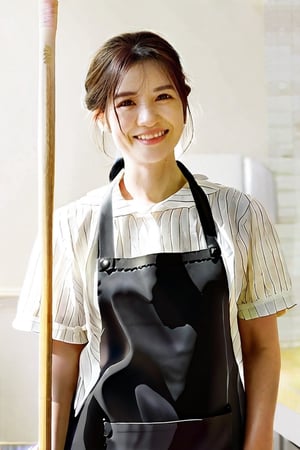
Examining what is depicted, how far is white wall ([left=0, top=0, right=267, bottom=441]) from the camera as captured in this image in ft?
4.88

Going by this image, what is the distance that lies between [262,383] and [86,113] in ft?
2.56

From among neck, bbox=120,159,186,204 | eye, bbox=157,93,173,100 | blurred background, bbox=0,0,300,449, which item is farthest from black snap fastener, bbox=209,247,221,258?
blurred background, bbox=0,0,300,449

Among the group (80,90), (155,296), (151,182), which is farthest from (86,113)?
(155,296)

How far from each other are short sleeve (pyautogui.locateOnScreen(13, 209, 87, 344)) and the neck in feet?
0.36

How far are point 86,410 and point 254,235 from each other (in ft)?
1.07

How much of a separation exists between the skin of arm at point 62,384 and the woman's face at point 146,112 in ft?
0.92

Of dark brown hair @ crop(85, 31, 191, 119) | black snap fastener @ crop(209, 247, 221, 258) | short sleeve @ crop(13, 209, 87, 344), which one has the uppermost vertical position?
dark brown hair @ crop(85, 31, 191, 119)

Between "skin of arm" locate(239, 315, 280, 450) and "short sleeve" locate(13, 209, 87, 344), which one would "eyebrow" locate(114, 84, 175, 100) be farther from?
"skin of arm" locate(239, 315, 280, 450)

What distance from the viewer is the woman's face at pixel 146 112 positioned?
2.86 ft

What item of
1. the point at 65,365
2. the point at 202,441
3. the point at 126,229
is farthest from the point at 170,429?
the point at 126,229

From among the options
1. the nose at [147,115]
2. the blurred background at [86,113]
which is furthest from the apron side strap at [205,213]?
the blurred background at [86,113]

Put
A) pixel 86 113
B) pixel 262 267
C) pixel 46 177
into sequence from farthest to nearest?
1. pixel 86 113
2. pixel 262 267
3. pixel 46 177

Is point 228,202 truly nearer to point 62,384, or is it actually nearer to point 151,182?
→ point 151,182

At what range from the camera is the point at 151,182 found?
0.92 metres
